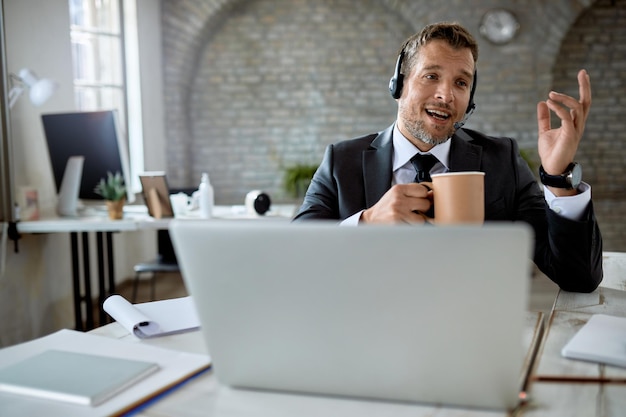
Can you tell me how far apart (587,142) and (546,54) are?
922mm

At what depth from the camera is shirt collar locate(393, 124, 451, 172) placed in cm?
179

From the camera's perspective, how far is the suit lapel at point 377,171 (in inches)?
69.7

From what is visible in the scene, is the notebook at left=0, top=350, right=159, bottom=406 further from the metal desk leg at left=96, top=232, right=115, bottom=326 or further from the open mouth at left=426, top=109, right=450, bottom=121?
the metal desk leg at left=96, top=232, right=115, bottom=326

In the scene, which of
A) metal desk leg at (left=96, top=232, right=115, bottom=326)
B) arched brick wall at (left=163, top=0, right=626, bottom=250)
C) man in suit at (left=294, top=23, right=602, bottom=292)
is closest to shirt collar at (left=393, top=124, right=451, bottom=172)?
man in suit at (left=294, top=23, right=602, bottom=292)

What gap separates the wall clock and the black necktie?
168 inches

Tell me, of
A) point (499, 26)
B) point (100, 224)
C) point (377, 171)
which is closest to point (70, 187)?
point (100, 224)

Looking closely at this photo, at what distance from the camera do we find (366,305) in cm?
74

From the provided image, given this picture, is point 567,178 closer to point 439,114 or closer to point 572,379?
point 439,114

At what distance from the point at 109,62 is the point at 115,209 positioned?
232 centimetres

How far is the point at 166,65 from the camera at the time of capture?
5.85 m

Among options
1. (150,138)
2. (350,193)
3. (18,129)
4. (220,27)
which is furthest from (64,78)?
(350,193)

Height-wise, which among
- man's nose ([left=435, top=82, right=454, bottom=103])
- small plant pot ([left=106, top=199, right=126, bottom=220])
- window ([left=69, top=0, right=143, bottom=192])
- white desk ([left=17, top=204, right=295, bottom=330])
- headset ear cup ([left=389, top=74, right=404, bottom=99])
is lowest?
white desk ([left=17, top=204, right=295, bottom=330])

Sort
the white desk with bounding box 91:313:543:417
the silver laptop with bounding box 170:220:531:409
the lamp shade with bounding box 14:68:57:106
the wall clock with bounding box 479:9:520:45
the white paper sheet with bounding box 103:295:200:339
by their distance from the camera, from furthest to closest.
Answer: the wall clock with bounding box 479:9:520:45 < the lamp shade with bounding box 14:68:57:106 < the white paper sheet with bounding box 103:295:200:339 < the white desk with bounding box 91:313:543:417 < the silver laptop with bounding box 170:220:531:409

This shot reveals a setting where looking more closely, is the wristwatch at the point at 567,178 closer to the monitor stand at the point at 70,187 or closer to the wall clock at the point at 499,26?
the monitor stand at the point at 70,187
